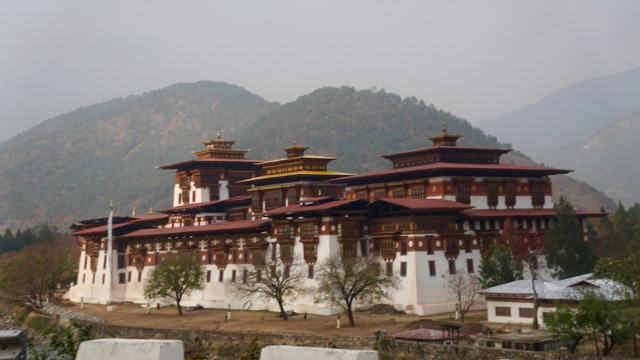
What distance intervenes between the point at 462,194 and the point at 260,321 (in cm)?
2005

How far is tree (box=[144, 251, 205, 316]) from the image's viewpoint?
66.0 metres

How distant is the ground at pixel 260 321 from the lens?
49.2 m

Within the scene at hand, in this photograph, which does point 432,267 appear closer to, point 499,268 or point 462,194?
point 499,268

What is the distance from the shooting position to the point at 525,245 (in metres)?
57.2

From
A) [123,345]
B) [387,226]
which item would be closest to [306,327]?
[387,226]

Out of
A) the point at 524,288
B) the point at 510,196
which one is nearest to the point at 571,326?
the point at 524,288

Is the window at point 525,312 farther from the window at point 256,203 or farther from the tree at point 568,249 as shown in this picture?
the window at point 256,203

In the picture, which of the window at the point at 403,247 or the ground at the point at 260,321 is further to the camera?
the window at the point at 403,247

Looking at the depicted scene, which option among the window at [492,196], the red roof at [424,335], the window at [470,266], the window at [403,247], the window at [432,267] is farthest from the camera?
the window at [492,196]

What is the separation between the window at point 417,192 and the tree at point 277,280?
11.5m

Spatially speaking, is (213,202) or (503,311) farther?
(213,202)

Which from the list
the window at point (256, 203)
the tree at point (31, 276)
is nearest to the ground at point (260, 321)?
the tree at point (31, 276)

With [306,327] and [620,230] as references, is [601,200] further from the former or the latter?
[306,327]

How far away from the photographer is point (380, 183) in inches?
2648
